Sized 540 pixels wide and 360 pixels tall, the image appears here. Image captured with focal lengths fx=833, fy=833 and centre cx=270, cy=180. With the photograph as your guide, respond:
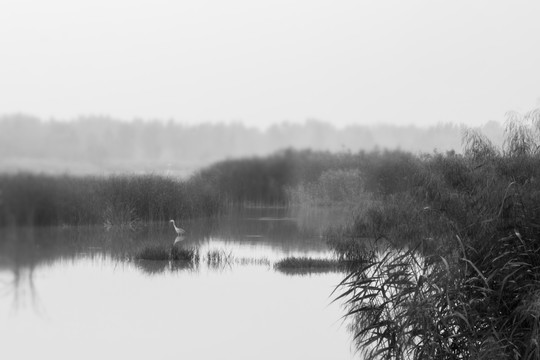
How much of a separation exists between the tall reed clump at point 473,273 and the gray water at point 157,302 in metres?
1.68

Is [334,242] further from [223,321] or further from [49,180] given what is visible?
[49,180]

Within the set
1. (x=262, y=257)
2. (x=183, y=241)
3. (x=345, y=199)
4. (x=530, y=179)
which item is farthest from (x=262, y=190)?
(x=530, y=179)

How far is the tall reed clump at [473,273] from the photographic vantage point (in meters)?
5.27

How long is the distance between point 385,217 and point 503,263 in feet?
21.4

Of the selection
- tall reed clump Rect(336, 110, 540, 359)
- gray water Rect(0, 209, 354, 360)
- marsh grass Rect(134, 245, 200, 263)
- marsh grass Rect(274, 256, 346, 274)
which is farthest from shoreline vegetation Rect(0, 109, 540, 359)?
marsh grass Rect(134, 245, 200, 263)

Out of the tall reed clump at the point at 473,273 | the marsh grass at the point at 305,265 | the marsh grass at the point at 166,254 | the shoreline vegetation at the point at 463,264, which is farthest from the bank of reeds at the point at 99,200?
the tall reed clump at the point at 473,273

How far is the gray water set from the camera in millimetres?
7840

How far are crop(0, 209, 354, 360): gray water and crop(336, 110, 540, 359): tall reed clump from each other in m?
1.68

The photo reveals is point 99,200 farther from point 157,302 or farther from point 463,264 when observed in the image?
point 463,264

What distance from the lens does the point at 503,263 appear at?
5.62 m

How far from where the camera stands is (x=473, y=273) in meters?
5.64

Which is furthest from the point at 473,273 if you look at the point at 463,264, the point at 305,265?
the point at 305,265

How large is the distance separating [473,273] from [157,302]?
5063mm

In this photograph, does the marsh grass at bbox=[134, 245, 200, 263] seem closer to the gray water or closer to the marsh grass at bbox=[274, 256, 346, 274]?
the gray water
